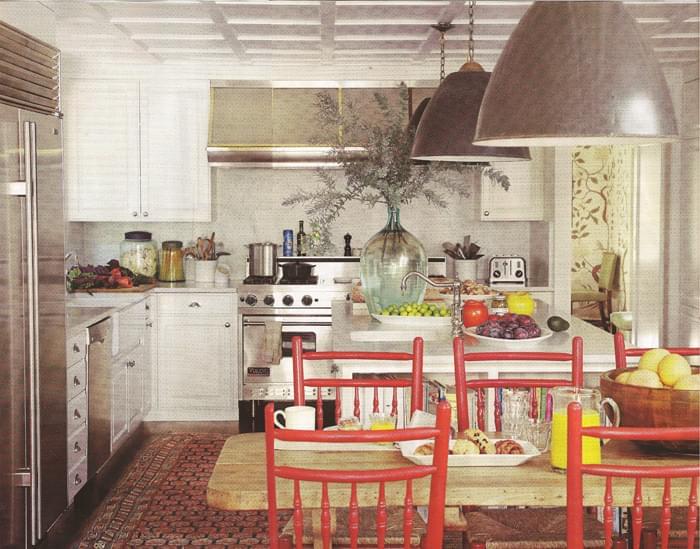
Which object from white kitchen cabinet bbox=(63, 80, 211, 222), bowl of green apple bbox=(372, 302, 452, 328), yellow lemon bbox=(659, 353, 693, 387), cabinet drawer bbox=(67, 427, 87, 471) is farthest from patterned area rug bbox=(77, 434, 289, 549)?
yellow lemon bbox=(659, 353, 693, 387)

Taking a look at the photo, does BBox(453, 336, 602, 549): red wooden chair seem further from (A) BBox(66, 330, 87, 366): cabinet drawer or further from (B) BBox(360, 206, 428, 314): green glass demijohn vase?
(A) BBox(66, 330, 87, 366): cabinet drawer

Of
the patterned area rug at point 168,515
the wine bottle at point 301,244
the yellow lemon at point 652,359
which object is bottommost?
the patterned area rug at point 168,515

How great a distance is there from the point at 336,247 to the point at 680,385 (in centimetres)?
488

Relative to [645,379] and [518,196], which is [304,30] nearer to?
[518,196]

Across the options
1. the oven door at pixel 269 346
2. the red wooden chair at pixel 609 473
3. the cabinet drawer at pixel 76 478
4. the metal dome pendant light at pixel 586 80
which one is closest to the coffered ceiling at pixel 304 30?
the oven door at pixel 269 346

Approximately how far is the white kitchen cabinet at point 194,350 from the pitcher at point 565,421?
4.35m

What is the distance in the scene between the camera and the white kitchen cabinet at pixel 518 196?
6.54 metres

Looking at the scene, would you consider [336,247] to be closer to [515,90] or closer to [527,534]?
[527,534]

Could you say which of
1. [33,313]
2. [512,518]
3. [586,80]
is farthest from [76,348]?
[586,80]

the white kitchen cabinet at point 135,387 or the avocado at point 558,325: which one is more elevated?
the avocado at point 558,325

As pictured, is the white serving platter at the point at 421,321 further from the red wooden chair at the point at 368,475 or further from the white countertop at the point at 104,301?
the red wooden chair at the point at 368,475

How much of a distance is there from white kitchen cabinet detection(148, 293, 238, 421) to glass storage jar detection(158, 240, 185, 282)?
39 centimetres

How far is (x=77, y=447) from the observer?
4.36 metres

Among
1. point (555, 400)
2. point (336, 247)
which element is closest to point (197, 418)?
point (336, 247)
